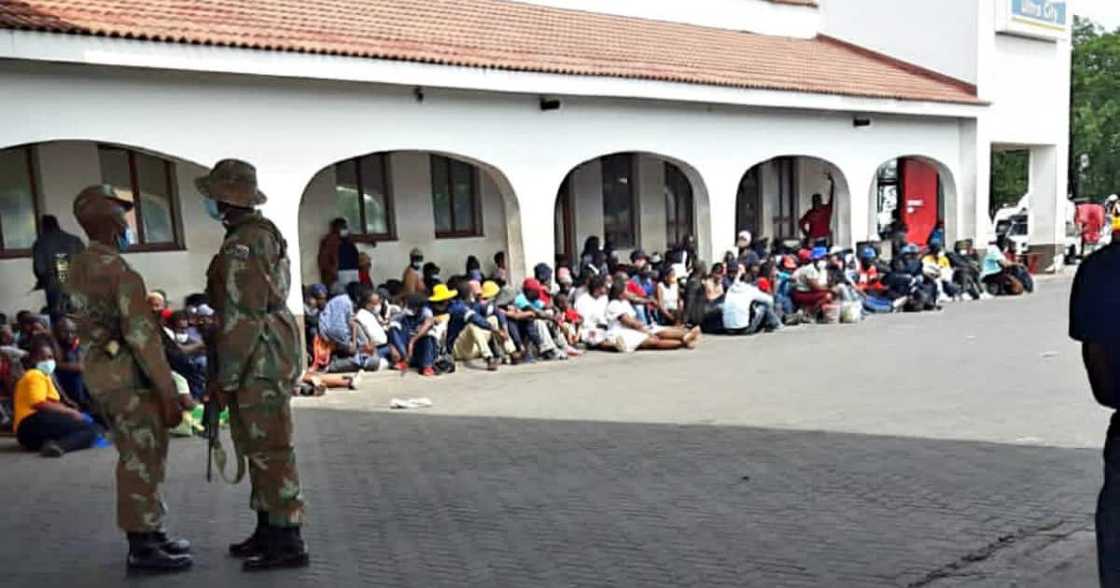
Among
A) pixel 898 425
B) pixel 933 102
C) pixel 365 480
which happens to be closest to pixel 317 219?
pixel 365 480

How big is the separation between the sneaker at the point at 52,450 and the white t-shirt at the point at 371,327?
4026 mm

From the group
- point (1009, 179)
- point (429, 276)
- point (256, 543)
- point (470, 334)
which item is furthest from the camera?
point (1009, 179)

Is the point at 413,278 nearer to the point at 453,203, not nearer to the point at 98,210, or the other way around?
the point at 453,203

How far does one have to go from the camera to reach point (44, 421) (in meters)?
7.57

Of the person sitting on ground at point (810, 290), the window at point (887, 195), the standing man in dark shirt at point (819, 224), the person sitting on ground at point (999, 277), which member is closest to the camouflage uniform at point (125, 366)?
the person sitting on ground at point (810, 290)

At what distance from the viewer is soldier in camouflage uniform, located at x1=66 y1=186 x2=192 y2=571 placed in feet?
14.7

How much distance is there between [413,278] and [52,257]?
4.51m

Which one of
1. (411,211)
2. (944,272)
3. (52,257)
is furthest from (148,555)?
(944,272)

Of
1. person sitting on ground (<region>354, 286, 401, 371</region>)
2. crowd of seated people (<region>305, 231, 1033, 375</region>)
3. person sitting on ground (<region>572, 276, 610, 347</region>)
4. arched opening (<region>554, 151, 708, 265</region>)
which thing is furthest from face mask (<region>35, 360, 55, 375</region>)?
arched opening (<region>554, 151, 708, 265</region>)

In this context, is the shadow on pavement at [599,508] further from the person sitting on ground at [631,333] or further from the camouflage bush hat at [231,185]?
the person sitting on ground at [631,333]

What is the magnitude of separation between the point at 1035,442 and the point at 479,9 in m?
10.6

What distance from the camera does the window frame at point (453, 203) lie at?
14.6 metres

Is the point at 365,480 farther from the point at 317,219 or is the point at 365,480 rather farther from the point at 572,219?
the point at 572,219

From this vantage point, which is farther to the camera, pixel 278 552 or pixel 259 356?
pixel 278 552
